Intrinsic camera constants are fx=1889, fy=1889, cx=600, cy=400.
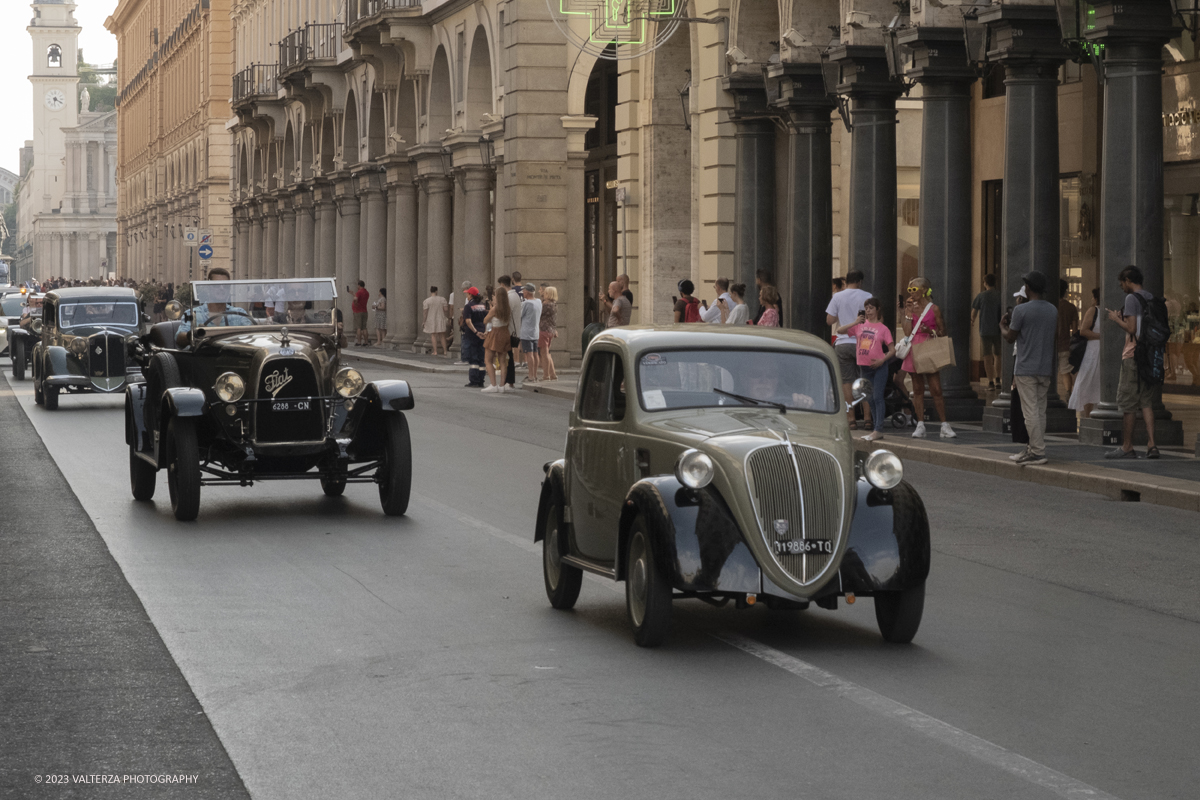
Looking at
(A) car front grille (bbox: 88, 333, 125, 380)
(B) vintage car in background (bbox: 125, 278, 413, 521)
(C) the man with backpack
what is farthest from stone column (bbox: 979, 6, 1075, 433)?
(A) car front grille (bbox: 88, 333, 125, 380)

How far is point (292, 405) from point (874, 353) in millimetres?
7736

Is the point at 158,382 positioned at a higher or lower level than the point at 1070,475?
higher

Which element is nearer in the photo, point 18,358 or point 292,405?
point 292,405

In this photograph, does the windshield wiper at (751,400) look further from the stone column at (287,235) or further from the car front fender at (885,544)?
the stone column at (287,235)

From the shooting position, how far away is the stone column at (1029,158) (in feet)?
66.1

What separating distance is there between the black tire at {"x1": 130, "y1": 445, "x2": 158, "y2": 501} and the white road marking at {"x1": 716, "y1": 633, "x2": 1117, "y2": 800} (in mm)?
7129

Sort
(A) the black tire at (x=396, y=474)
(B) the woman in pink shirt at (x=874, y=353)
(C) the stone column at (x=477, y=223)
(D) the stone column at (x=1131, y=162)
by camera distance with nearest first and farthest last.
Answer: (A) the black tire at (x=396, y=474) < (D) the stone column at (x=1131, y=162) < (B) the woman in pink shirt at (x=874, y=353) < (C) the stone column at (x=477, y=223)

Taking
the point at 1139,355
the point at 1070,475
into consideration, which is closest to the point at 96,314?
the point at 1139,355

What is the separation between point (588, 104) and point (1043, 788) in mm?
37310

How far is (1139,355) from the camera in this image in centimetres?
1680

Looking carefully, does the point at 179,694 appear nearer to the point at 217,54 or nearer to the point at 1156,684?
the point at 1156,684

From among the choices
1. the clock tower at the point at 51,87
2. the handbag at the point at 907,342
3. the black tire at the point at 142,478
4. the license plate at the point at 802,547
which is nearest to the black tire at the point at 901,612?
the license plate at the point at 802,547

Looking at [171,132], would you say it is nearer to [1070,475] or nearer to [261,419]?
[1070,475]

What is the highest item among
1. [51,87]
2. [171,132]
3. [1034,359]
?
[51,87]
